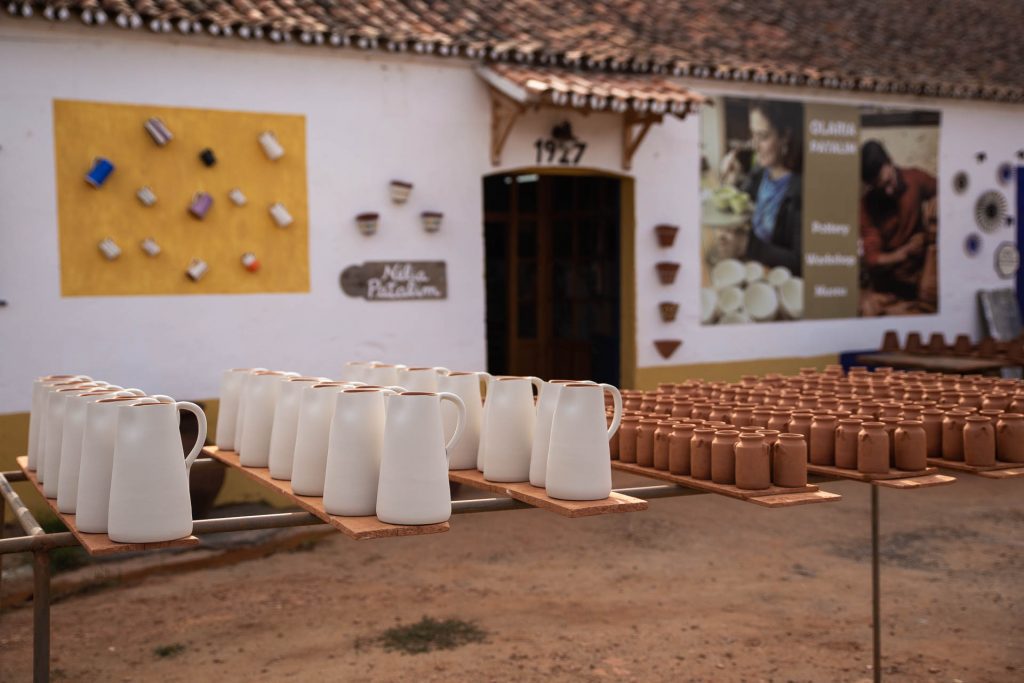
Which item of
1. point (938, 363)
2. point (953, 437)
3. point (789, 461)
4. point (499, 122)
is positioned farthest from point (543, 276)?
point (789, 461)

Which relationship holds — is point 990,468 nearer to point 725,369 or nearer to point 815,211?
point 725,369

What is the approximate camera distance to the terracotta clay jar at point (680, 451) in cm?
291

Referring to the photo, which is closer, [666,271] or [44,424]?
[44,424]

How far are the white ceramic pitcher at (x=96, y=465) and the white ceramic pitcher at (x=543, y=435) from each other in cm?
97

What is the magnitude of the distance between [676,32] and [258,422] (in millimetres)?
7111

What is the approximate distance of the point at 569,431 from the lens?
2451mm

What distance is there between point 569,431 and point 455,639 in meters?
2.59

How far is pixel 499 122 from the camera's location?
7660 millimetres

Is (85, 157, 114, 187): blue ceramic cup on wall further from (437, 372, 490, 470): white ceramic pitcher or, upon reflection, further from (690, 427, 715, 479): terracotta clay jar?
(690, 427, 715, 479): terracotta clay jar

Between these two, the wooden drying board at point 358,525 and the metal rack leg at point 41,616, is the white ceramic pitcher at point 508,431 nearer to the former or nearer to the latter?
the wooden drying board at point 358,525

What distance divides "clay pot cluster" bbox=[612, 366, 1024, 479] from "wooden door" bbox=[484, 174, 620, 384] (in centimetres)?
540

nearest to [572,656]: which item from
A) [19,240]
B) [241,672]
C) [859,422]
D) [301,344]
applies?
[241,672]

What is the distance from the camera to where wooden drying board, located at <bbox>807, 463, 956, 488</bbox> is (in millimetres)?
2842

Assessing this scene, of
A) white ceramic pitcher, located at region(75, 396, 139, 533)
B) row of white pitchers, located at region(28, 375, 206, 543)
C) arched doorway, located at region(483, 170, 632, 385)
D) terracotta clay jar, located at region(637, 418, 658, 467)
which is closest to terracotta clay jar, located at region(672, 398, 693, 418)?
terracotta clay jar, located at region(637, 418, 658, 467)
